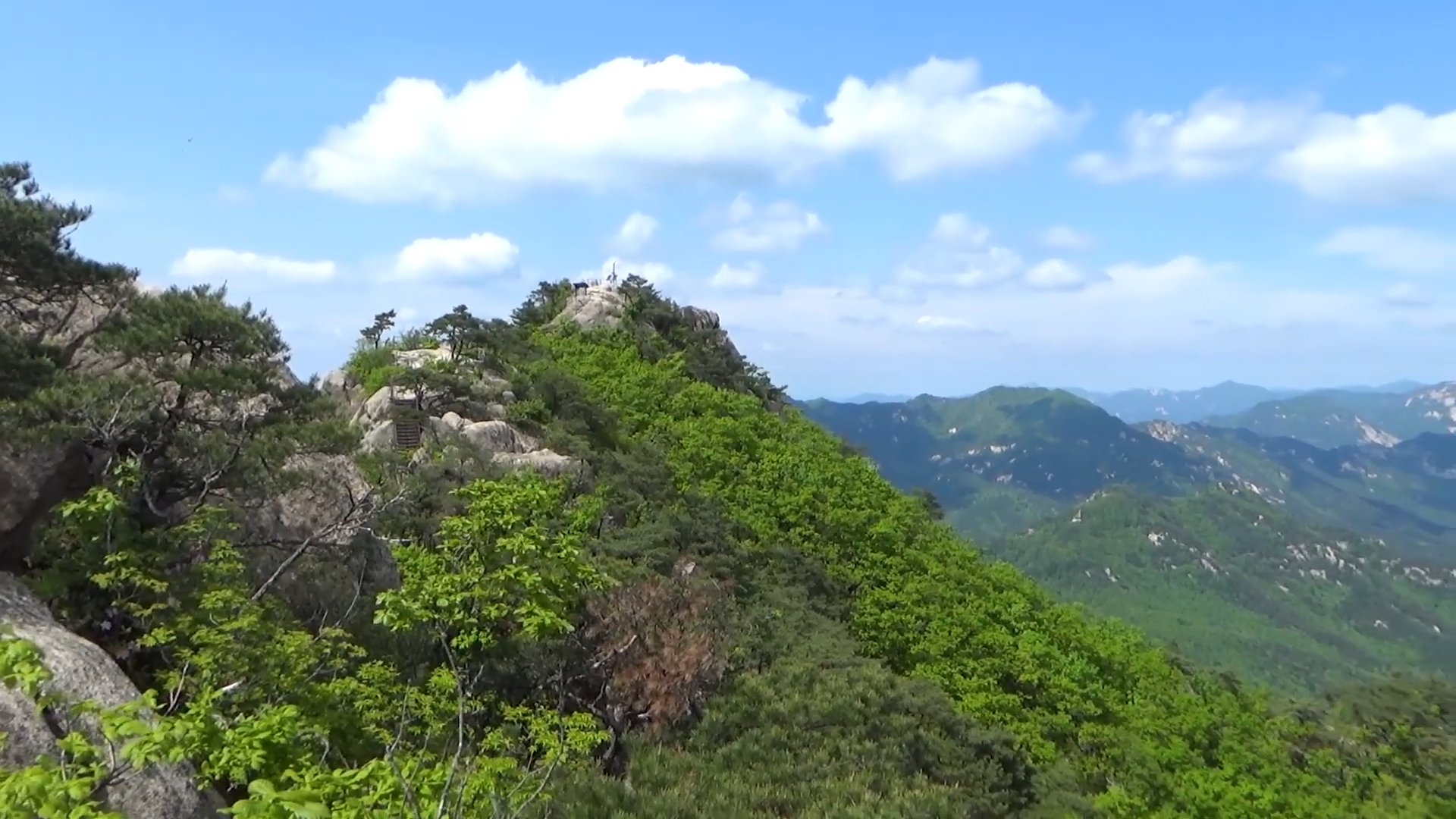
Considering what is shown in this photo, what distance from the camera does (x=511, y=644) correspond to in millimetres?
14758

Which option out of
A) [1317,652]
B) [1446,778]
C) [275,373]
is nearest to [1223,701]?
[1446,778]

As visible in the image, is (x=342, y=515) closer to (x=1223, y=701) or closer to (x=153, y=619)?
(x=153, y=619)

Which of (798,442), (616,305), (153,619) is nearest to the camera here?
(153,619)

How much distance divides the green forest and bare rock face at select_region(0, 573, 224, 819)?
27 centimetres

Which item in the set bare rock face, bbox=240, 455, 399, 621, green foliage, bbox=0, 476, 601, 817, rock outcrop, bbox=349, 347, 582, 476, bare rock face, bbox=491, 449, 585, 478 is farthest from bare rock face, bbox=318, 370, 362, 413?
green foliage, bbox=0, 476, 601, 817

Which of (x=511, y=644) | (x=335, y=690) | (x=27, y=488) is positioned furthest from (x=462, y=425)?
(x=335, y=690)

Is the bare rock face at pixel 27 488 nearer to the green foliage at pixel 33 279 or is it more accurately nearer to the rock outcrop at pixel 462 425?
the green foliage at pixel 33 279

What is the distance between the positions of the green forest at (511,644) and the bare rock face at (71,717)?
0.90ft

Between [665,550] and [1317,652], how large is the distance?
648 ft

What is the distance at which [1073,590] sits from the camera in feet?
656

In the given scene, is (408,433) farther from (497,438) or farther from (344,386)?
(344,386)

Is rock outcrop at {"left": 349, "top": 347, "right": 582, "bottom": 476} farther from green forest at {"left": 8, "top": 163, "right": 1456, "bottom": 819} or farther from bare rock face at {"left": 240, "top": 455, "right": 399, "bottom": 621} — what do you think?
bare rock face at {"left": 240, "top": 455, "right": 399, "bottom": 621}

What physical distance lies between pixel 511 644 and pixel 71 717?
23.4ft

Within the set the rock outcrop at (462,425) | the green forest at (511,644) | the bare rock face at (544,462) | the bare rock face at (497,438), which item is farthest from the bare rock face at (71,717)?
the bare rock face at (497,438)
